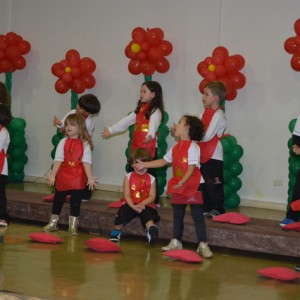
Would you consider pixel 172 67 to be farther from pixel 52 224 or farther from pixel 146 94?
pixel 52 224

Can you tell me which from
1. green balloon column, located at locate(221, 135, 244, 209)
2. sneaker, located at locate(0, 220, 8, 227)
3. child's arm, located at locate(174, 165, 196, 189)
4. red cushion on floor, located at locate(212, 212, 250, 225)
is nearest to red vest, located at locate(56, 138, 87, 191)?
sneaker, located at locate(0, 220, 8, 227)

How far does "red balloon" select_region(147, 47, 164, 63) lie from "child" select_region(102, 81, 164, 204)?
1.42 m

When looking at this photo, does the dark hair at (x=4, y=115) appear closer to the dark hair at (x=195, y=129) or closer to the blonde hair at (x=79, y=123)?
the blonde hair at (x=79, y=123)

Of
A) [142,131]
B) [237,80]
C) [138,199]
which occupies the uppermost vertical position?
[237,80]

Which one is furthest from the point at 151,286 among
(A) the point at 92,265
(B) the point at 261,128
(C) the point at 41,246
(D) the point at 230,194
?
(B) the point at 261,128

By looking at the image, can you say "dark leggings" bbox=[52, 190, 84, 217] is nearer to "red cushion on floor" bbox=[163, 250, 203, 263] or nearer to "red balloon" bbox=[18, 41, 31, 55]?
"red cushion on floor" bbox=[163, 250, 203, 263]

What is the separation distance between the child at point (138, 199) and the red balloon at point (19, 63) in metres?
3.99

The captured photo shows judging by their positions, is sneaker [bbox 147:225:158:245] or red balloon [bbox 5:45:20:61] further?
red balloon [bbox 5:45:20:61]

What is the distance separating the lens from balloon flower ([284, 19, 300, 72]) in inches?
308

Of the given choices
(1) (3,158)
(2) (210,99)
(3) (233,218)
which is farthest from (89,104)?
(3) (233,218)

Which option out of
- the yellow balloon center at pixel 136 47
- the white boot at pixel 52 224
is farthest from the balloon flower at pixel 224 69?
the white boot at pixel 52 224

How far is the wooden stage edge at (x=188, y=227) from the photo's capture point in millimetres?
6195

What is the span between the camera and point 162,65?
8.98 metres

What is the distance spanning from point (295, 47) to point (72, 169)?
8.96 feet
